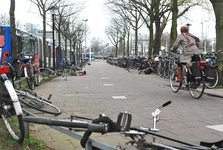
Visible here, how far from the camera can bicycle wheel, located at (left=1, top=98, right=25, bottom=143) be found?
110 inches

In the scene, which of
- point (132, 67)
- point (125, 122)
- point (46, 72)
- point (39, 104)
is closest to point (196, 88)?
point (39, 104)

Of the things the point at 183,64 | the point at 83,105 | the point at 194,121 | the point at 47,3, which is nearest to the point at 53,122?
the point at 194,121

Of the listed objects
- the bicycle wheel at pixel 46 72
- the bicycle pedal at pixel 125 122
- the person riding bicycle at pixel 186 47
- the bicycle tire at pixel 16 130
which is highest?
the person riding bicycle at pixel 186 47

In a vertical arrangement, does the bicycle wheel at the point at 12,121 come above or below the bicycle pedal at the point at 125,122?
below

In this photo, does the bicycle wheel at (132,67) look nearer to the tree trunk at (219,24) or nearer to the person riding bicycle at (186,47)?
the tree trunk at (219,24)

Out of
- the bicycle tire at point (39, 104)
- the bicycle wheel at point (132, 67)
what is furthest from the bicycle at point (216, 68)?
the bicycle wheel at point (132, 67)

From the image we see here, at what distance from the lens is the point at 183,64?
7191 millimetres

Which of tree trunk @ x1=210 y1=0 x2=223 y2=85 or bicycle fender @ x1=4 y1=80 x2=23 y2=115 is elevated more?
tree trunk @ x1=210 y1=0 x2=223 y2=85

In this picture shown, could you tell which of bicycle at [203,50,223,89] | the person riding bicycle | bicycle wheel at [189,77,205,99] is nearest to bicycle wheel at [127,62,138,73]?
Result: bicycle at [203,50,223,89]

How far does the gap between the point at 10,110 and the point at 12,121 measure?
0.57 ft

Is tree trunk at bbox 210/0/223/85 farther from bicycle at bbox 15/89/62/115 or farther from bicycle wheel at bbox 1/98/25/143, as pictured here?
bicycle wheel at bbox 1/98/25/143

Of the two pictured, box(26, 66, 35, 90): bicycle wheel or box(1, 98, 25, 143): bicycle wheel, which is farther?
box(26, 66, 35, 90): bicycle wheel

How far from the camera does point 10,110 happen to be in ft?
9.79

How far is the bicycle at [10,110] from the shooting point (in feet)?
9.04
